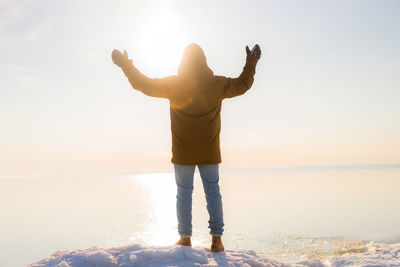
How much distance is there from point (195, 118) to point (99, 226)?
2891 cm

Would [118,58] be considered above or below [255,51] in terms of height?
below

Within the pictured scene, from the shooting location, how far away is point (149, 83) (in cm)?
454

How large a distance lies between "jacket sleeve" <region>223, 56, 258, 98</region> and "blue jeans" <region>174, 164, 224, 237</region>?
3.94 feet

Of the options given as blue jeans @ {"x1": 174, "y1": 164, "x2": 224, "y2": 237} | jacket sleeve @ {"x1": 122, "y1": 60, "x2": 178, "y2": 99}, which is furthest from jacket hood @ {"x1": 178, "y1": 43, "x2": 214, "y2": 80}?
blue jeans @ {"x1": 174, "y1": 164, "x2": 224, "y2": 237}

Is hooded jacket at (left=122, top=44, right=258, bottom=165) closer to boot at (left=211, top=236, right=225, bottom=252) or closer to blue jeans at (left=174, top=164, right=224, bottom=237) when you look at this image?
blue jeans at (left=174, top=164, right=224, bottom=237)

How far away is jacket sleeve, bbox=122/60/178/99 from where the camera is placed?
4527 mm

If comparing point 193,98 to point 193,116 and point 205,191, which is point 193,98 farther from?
point 205,191

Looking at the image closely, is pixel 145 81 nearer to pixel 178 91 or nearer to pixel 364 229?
pixel 178 91

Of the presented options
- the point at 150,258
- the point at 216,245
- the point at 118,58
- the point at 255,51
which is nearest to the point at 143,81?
the point at 118,58

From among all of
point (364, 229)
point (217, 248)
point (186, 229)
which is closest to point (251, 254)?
point (217, 248)

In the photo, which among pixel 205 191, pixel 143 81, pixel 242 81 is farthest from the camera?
pixel 242 81

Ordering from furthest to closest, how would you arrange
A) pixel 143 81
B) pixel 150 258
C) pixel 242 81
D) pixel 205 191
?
pixel 242 81 < pixel 205 191 < pixel 143 81 < pixel 150 258

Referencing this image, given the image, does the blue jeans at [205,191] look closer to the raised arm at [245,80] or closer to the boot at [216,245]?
the boot at [216,245]

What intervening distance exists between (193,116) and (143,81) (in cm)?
92
